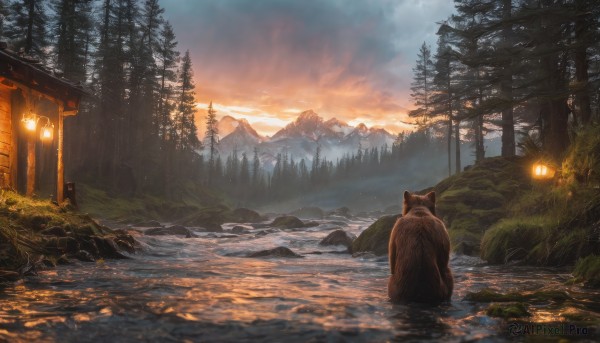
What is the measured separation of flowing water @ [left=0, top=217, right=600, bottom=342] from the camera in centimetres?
430

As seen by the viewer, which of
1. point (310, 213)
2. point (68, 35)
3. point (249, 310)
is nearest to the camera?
point (249, 310)

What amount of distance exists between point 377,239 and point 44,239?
1137 cm

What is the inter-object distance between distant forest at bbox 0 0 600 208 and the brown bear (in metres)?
8.34

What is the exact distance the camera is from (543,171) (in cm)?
1365

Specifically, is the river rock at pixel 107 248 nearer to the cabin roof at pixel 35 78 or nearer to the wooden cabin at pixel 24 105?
the wooden cabin at pixel 24 105

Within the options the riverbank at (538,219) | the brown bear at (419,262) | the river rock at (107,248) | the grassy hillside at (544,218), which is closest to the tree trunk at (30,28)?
the river rock at (107,248)

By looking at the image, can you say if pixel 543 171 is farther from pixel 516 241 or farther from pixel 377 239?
pixel 377 239

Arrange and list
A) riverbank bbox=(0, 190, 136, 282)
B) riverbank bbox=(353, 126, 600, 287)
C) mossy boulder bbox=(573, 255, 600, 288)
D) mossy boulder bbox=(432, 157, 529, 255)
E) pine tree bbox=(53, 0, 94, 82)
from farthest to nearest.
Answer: pine tree bbox=(53, 0, 94, 82) < mossy boulder bbox=(432, 157, 529, 255) < riverbank bbox=(353, 126, 600, 287) < riverbank bbox=(0, 190, 136, 282) < mossy boulder bbox=(573, 255, 600, 288)

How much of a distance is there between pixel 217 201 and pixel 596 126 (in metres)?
71.9

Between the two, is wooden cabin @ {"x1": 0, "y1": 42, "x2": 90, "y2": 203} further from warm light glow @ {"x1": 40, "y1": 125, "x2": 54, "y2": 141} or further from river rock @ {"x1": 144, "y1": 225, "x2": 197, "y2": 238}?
river rock @ {"x1": 144, "y1": 225, "x2": 197, "y2": 238}

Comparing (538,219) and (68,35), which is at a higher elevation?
(68,35)

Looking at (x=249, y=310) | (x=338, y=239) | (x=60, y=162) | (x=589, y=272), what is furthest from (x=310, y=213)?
(x=249, y=310)

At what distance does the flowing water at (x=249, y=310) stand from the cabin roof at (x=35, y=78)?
25.9 feet

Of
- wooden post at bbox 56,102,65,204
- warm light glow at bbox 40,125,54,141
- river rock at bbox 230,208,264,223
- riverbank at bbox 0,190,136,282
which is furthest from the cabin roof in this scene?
river rock at bbox 230,208,264,223
